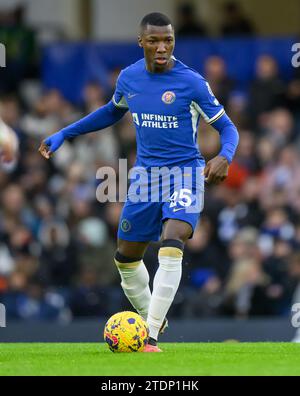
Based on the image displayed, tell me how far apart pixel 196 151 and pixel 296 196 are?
21.0 feet

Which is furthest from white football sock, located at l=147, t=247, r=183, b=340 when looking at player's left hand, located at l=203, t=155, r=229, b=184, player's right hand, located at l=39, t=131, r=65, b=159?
player's right hand, located at l=39, t=131, r=65, b=159

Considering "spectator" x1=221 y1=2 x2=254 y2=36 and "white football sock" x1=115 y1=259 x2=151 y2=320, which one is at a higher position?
"spectator" x1=221 y1=2 x2=254 y2=36

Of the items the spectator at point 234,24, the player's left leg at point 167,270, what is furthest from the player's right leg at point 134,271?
the spectator at point 234,24

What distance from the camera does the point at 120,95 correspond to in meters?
11.0

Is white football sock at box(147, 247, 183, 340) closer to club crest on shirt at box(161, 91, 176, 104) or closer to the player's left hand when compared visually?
the player's left hand

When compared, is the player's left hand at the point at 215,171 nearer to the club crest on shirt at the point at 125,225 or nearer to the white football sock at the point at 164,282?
the white football sock at the point at 164,282

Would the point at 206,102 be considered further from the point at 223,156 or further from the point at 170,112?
the point at 223,156

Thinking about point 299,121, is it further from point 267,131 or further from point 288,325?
point 288,325

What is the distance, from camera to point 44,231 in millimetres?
17406

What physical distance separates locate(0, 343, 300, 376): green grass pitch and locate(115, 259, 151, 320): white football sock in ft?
1.55

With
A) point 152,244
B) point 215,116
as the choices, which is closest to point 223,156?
point 215,116

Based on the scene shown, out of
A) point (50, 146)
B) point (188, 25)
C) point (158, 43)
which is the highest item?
point (188, 25)

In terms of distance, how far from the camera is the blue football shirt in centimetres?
1048

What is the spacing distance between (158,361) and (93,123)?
277cm
